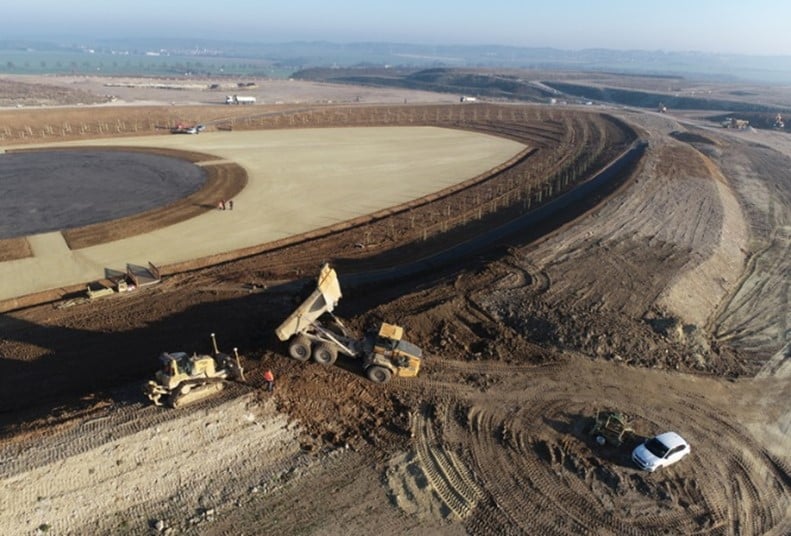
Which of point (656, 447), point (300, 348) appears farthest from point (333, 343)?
point (656, 447)

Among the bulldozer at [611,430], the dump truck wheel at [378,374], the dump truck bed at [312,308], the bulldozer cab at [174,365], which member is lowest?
the bulldozer at [611,430]

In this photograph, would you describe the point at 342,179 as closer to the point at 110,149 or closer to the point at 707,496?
the point at 110,149

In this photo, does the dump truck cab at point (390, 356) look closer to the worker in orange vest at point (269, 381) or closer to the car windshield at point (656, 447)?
the worker in orange vest at point (269, 381)

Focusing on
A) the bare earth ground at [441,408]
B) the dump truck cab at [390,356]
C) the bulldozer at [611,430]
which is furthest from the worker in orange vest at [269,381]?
the bulldozer at [611,430]

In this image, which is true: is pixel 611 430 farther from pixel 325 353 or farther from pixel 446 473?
pixel 325 353

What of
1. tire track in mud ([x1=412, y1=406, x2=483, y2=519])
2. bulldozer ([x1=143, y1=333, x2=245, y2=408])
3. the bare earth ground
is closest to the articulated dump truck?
the bare earth ground

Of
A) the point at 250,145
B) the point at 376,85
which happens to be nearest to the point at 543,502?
the point at 250,145

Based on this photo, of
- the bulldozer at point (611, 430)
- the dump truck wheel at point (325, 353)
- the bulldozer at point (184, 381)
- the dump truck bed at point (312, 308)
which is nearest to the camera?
the bulldozer at point (611, 430)

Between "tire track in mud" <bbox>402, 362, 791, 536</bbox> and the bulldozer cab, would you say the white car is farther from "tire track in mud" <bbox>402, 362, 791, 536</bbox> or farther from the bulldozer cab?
the bulldozer cab
